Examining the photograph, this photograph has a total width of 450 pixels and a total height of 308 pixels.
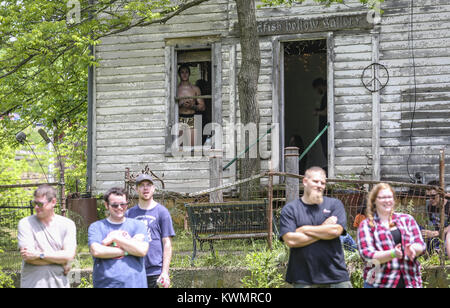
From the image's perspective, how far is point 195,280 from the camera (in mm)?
7824

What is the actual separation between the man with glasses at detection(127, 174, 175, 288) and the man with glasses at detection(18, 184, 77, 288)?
0.75 meters

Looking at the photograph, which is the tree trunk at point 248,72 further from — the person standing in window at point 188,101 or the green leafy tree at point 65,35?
the person standing in window at point 188,101

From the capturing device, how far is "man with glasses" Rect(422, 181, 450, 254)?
751 centimetres

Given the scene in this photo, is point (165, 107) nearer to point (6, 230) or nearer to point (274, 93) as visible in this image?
point (274, 93)

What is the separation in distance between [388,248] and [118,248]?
7.36 feet

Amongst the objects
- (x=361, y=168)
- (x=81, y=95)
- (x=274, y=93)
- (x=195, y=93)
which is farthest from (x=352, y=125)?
(x=81, y=95)

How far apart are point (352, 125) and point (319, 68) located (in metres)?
3.89

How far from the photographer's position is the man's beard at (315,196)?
16.8ft

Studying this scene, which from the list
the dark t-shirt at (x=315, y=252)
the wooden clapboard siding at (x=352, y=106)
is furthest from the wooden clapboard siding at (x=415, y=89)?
the dark t-shirt at (x=315, y=252)

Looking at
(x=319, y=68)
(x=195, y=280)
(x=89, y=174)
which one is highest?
(x=319, y=68)

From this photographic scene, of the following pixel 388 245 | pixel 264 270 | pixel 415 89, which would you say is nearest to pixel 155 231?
pixel 264 270

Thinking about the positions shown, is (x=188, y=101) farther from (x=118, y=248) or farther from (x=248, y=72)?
(x=118, y=248)

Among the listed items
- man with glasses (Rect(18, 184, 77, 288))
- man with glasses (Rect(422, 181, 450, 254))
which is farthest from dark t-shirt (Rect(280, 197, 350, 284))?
man with glasses (Rect(422, 181, 450, 254))

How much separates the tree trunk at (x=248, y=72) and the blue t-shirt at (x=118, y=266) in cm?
496
